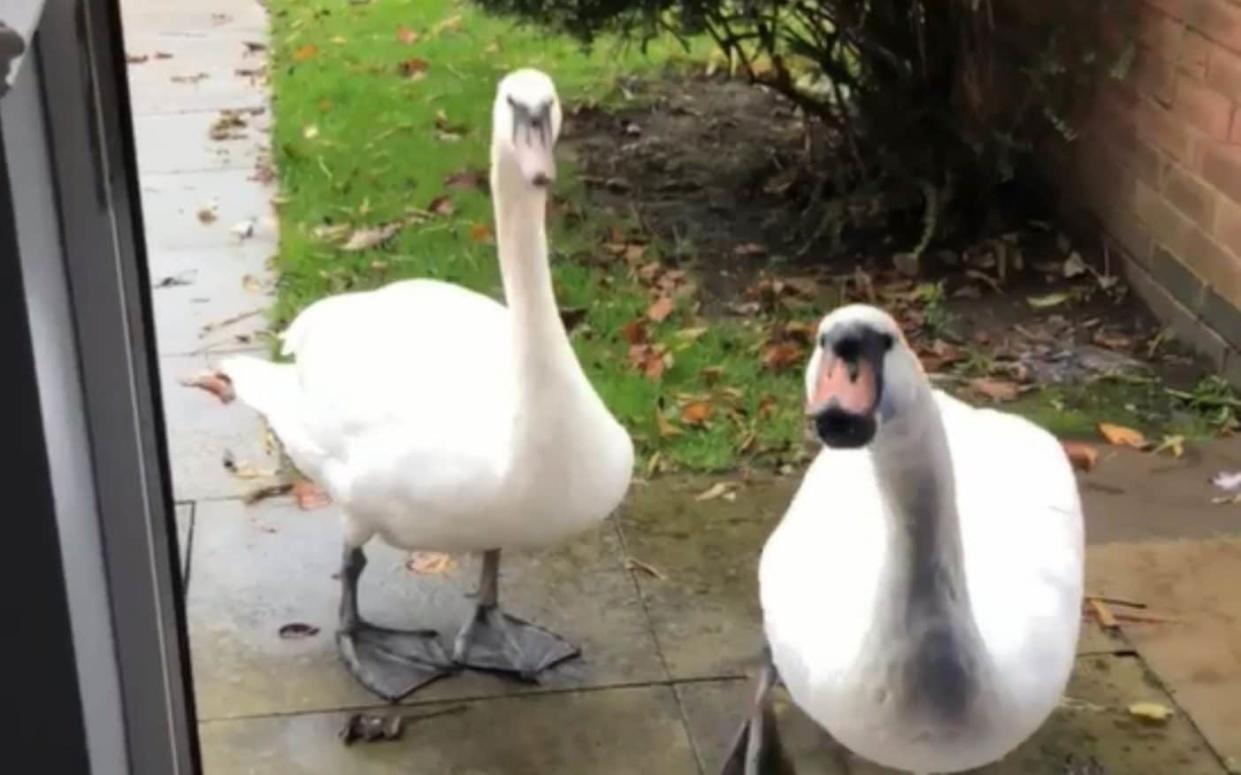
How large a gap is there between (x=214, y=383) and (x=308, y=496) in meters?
0.63

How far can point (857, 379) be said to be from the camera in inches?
72.5

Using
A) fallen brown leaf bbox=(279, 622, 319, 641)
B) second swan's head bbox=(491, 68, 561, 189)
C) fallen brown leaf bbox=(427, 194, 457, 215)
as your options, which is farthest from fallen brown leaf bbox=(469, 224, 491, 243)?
second swan's head bbox=(491, 68, 561, 189)

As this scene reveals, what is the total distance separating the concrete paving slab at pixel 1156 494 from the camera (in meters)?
3.50

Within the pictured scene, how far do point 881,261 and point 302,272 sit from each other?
61.4 inches

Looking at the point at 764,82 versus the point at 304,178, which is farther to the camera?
the point at 304,178

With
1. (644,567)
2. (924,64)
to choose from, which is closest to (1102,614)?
(644,567)

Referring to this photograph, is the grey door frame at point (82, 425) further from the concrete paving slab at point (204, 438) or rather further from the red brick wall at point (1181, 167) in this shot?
the red brick wall at point (1181, 167)

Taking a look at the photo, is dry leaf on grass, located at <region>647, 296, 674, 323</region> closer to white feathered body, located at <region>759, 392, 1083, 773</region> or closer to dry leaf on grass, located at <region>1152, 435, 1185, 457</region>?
dry leaf on grass, located at <region>1152, 435, 1185, 457</region>

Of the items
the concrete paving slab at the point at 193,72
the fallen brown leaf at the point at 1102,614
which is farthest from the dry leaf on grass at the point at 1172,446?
the concrete paving slab at the point at 193,72

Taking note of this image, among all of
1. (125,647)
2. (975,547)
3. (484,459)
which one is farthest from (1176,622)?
(125,647)

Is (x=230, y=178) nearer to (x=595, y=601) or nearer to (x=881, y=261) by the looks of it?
(x=881, y=261)

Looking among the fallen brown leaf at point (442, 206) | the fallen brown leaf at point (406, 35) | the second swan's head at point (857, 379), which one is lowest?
the fallen brown leaf at point (442, 206)

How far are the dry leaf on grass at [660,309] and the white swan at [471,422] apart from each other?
1.40 metres

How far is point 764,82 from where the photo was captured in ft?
16.0
